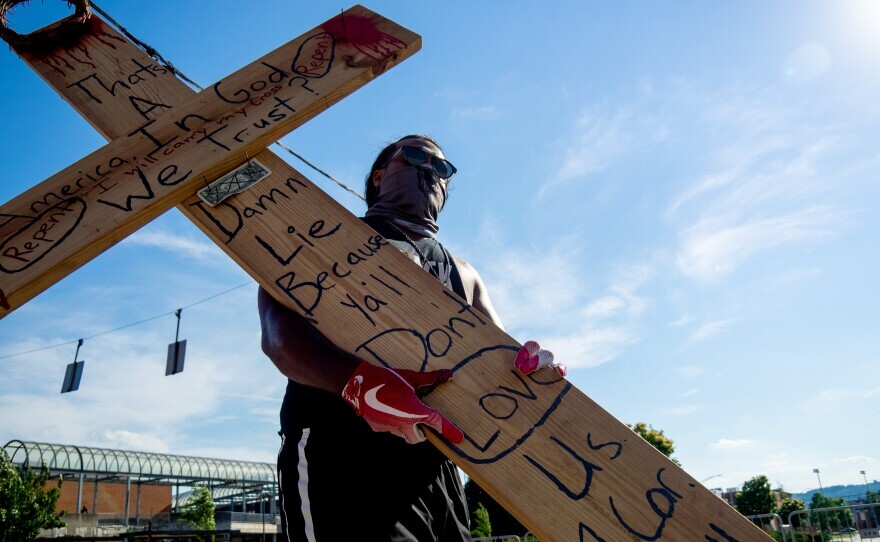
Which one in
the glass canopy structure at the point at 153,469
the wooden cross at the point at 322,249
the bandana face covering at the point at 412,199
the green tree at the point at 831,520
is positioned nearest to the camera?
the wooden cross at the point at 322,249

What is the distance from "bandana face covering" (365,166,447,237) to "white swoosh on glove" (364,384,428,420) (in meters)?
0.94

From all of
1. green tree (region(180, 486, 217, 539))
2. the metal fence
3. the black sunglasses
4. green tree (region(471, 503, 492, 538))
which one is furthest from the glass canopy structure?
the black sunglasses

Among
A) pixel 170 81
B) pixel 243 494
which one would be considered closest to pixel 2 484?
pixel 170 81

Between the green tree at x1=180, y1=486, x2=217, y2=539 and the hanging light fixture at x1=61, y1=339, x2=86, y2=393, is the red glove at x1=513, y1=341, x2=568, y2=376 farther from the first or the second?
the green tree at x1=180, y1=486, x2=217, y2=539

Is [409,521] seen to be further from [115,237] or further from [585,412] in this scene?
[115,237]

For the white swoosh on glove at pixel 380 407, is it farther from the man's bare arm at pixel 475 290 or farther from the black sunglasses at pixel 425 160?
the black sunglasses at pixel 425 160

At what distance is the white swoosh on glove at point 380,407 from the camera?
107cm

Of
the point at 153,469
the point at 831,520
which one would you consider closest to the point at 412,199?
the point at 831,520

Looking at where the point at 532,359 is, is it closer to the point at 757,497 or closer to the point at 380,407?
the point at 380,407

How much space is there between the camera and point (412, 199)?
206 centimetres

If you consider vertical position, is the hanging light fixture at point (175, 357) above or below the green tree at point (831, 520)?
above

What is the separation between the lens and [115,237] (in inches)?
53.7

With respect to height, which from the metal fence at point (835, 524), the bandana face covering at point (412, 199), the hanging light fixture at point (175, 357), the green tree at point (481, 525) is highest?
the hanging light fixture at point (175, 357)

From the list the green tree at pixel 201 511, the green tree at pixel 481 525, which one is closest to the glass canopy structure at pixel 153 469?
the green tree at pixel 201 511
